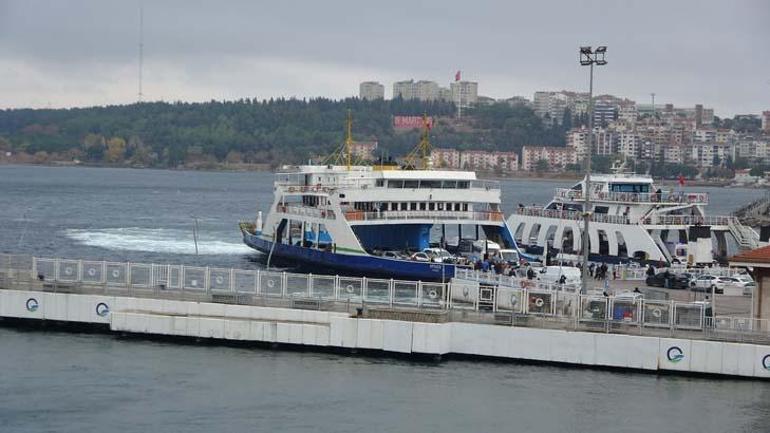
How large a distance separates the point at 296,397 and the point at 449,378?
14.2 ft

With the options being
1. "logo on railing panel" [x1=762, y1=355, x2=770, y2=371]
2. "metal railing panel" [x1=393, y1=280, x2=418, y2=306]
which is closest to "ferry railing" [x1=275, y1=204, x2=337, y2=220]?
"metal railing panel" [x1=393, y1=280, x2=418, y2=306]

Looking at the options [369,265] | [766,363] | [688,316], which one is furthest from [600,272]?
[766,363]

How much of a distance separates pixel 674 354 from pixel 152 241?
48.0 metres

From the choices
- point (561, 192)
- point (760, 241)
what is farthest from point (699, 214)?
point (561, 192)

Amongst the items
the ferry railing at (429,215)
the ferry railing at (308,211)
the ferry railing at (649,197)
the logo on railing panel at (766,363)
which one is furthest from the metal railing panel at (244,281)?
the ferry railing at (649,197)

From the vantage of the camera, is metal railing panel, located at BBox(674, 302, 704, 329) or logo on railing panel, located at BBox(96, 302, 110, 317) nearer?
metal railing panel, located at BBox(674, 302, 704, 329)

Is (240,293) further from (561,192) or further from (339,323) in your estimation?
(561,192)

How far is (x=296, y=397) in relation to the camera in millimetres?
32281

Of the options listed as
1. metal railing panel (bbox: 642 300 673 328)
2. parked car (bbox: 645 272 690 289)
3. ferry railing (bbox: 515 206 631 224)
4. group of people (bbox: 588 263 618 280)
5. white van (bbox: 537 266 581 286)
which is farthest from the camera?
ferry railing (bbox: 515 206 631 224)

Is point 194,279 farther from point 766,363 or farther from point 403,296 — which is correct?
point 766,363

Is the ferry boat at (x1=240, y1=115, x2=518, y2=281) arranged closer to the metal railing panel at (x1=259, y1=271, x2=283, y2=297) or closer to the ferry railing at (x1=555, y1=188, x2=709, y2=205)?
the ferry railing at (x1=555, y1=188, x2=709, y2=205)

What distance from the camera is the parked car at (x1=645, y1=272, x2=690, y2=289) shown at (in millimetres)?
48344

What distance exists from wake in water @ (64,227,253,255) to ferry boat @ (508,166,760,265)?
62.5ft

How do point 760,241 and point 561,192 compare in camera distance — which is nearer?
point 760,241
